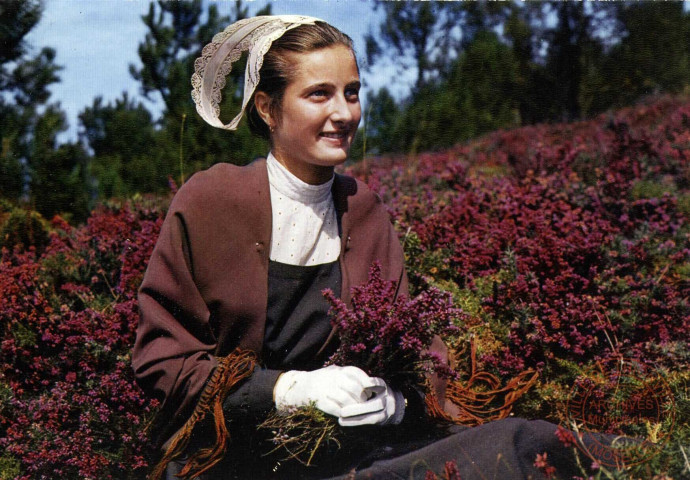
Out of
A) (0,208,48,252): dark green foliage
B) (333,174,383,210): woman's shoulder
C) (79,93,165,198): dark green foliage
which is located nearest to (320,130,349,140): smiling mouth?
(333,174,383,210): woman's shoulder

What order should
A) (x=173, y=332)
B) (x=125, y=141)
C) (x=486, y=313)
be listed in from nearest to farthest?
1. (x=173, y=332)
2. (x=486, y=313)
3. (x=125, y=141)

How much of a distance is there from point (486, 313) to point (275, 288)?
56.1 inches

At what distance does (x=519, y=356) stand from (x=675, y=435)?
2.48 ft

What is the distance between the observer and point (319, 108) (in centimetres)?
245

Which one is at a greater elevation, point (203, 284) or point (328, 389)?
point (203, 284)

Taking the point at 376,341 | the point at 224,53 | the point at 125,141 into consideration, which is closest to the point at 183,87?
the point at 125,141

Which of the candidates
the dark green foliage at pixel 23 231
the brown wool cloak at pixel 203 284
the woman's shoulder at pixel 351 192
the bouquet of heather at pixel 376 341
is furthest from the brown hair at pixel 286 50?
the dark green foliage at pixel 23 231

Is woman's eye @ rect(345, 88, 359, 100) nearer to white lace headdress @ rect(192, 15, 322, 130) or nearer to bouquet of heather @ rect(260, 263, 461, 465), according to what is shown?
white lace headdress @ rect(192, 15, 322, 130)

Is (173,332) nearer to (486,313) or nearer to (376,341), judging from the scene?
(376,341)

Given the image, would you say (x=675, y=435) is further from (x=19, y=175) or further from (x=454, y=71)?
(x=454, y=71)

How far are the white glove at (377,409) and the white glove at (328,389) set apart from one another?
0.02m

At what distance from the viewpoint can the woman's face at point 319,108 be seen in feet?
8.03

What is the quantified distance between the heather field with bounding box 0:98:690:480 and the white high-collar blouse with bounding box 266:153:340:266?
24.4 inches

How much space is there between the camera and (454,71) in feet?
54.0
